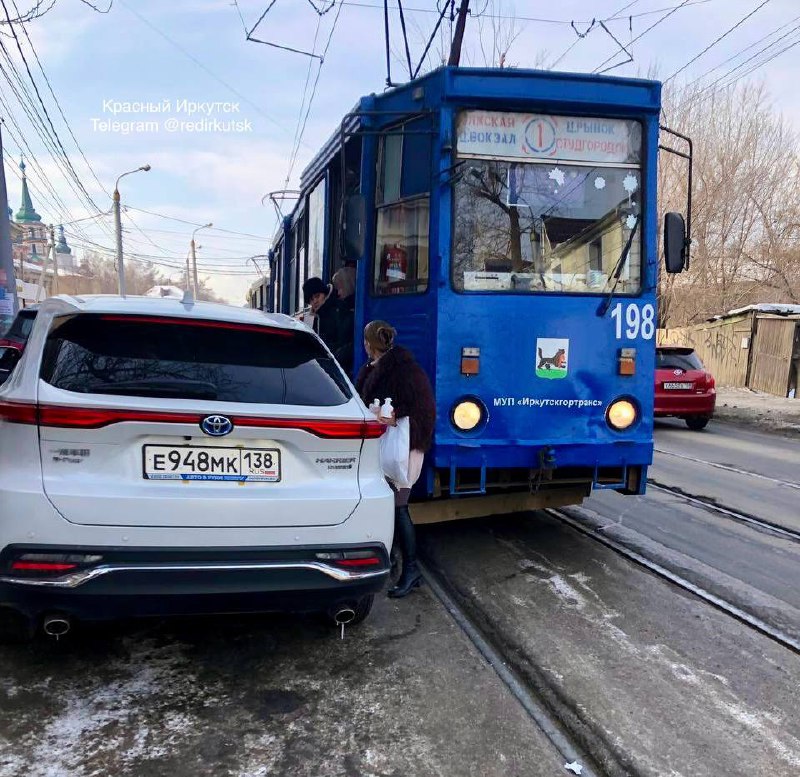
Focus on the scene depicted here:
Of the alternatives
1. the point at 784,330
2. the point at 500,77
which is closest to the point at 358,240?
the point at 500,77

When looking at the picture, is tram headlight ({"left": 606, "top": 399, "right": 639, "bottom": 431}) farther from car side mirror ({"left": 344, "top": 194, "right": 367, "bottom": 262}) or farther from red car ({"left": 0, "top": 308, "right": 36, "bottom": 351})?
red car ({"left": 0, "top": 308, "right": 36, "bottom": 351})

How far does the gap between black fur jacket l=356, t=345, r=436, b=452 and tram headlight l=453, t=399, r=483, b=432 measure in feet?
1.49

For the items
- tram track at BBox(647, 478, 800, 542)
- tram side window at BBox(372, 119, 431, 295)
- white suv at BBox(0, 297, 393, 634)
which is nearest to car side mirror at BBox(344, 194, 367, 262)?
tram side window at BBox(372, 119, 431, 295)

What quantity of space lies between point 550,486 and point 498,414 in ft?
3.03

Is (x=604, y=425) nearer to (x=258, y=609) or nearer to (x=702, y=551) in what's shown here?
(x=702, y=551)

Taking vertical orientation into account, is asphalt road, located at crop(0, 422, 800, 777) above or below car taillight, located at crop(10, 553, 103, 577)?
below

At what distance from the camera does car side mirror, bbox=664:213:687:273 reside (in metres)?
5.43

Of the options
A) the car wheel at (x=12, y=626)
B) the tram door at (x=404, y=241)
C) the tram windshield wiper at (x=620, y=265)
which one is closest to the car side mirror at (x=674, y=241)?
the tram windshield wiper at (x=620, y=265)

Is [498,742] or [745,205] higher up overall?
[745,205]

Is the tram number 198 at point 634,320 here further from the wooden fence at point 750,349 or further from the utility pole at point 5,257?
the wooden fence at point 750,349

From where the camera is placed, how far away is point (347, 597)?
11.0 feet

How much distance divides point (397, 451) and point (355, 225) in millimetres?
1713

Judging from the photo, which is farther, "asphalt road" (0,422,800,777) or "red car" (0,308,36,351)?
"red car" (0,308,36,351)

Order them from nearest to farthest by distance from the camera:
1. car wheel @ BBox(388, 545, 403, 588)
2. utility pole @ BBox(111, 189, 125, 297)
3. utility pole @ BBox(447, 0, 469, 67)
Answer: car wheel @ BBox(388, 545, 403, 588)
utility pole @ BBox(447, 0, 469, 67)
utility pole @ BBox(111, 189, 125, 297)
